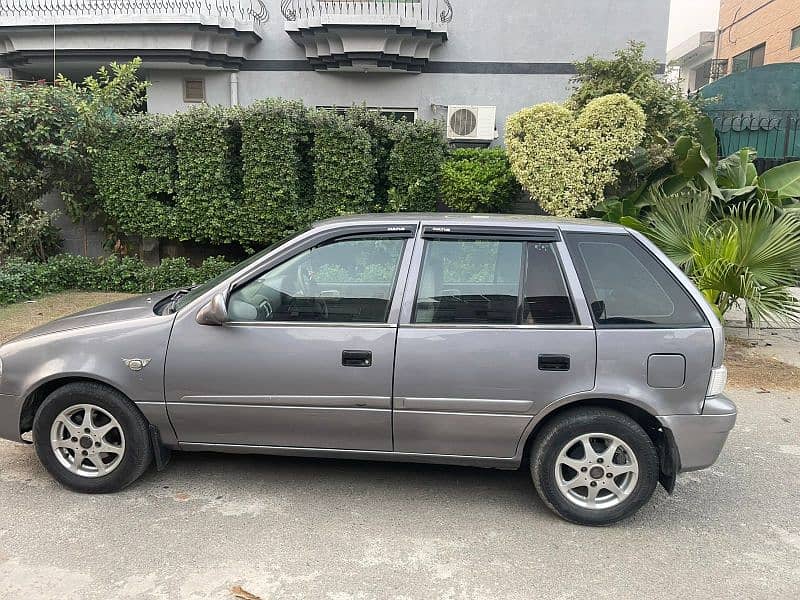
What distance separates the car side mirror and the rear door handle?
178 centimetres

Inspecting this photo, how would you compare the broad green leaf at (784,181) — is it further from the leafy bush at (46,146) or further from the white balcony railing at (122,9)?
the white balcony railing at (122,9)

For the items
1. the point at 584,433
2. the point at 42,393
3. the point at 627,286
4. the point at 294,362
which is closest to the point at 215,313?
the point at 294,362

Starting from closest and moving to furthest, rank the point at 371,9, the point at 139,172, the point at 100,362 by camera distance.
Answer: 1. the point at 100,362
2. the point at 139,172
3. the point at 371,9

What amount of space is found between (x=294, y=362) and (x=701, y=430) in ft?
7.43

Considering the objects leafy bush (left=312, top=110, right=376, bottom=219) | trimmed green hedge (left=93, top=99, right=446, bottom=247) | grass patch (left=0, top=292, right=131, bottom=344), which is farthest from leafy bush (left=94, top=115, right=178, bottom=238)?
leafy bush (left=312, top=110, right=376, bottom=219)

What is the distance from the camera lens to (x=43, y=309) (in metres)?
8.65

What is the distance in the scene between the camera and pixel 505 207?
388 inches

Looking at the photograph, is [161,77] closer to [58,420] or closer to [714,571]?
[58,420]

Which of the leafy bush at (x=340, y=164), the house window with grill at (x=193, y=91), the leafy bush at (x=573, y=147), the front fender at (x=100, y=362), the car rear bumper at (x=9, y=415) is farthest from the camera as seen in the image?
the house window with grill at (x=193, y=91)

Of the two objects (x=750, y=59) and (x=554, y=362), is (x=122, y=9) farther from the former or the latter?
(x=750, y=59)

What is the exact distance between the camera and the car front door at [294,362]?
353 centimetres

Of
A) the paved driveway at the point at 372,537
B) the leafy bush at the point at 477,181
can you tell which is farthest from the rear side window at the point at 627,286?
the leafy bush at the point at 477,181

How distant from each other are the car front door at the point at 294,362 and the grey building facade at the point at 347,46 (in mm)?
9081

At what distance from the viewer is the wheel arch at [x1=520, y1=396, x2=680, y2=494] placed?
3457 millimetres
